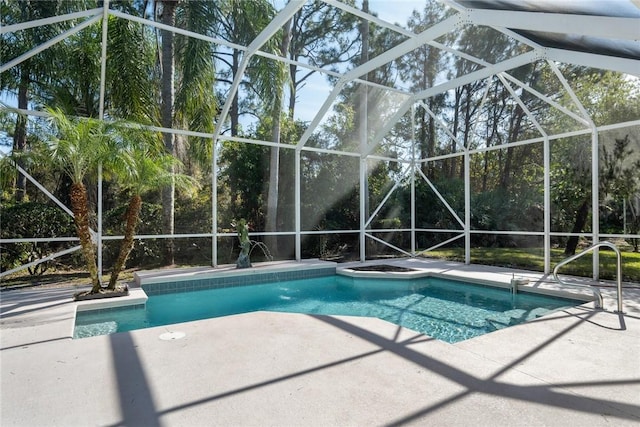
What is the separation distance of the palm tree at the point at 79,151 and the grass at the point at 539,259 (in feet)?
28.8

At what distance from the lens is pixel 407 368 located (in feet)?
9.73

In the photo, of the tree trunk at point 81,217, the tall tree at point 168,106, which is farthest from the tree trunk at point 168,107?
the tree trunk at point 81,217

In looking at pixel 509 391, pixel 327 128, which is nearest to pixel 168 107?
pixel 327 128

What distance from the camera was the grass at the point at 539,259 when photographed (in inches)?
339

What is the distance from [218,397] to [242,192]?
973cm

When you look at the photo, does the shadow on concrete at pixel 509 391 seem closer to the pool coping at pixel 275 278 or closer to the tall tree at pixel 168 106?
the pool coping at pixel 275 278

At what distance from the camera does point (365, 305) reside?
620 centimetres

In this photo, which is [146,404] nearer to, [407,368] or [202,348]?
[202,348]

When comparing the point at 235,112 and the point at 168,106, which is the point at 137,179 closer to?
the point at 168,106

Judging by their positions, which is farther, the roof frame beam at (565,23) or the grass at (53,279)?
the grass at (53,279)

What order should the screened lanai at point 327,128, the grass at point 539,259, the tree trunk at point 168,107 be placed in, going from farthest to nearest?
the tree trunk at point 168,107 < the grass at point 539,259 < the screened lanai at point 327,128

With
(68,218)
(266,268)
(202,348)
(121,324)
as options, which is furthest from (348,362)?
(68,218)

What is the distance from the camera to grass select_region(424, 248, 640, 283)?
8.62 metres

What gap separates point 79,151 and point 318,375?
14.4 feet
